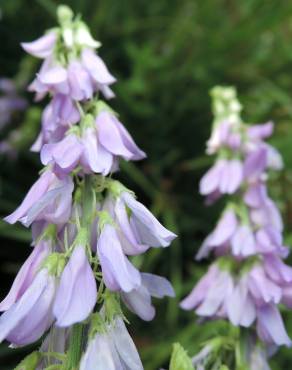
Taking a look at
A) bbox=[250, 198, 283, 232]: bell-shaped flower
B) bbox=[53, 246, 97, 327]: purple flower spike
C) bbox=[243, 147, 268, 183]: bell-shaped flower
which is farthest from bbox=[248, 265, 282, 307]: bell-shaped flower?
bbox=[53, 246, 97, 327]: purple flower spike

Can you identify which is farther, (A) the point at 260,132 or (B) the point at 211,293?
(A) the point at 260,132

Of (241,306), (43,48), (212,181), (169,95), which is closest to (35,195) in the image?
(43,48)

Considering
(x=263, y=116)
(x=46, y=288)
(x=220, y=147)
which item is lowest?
(x=263, y=116)

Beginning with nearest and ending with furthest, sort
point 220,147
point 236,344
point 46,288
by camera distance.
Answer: point 46,288 → point 236,344 → point 220,147

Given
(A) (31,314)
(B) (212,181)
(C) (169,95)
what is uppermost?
(A) (31,314)

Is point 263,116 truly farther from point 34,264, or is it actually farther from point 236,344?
point 34,264

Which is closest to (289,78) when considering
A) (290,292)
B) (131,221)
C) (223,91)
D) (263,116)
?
(263,116)

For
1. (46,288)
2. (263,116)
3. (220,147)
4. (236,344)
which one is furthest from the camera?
(263,116)

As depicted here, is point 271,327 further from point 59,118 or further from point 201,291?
point 59,118
